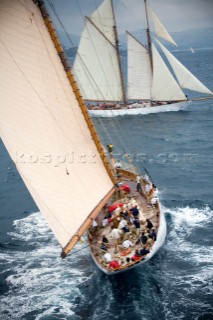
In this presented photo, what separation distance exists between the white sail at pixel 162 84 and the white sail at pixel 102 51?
27.8 ft

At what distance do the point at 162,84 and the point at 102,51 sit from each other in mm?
15203

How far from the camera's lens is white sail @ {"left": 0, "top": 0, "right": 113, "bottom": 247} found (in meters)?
25.6

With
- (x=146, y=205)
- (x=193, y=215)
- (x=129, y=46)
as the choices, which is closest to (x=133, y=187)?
(x=146, y=205)

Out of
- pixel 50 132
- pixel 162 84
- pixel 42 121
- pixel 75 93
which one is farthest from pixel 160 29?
pixel 42 121

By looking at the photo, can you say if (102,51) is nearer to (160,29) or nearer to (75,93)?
(160,29)

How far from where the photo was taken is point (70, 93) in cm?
2836

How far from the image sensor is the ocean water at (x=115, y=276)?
1168 inches

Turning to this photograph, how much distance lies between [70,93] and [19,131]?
4609mm

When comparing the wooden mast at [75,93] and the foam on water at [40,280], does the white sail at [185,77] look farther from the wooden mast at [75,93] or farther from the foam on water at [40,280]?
the wooden mast at [75,93]

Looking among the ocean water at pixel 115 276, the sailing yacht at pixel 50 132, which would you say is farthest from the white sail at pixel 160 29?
the sailing yacht at pixel 50 132

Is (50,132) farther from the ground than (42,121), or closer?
closer

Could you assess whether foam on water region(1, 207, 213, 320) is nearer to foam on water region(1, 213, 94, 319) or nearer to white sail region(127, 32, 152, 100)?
foam on water region(1, 213, 94, 319)

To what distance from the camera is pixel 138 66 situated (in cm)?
9125

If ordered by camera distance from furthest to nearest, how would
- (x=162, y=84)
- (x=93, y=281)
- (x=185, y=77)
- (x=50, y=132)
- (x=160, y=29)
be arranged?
(x=160, y=29), (x=162, y=84), (x=185, y=77), (x=93, y=281), (x=50, y=132)
